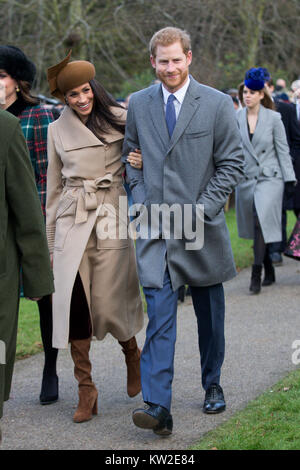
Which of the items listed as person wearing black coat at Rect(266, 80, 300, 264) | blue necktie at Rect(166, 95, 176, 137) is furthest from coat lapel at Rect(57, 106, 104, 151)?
person wearing black coat at Rect(266, 80, 300, 264)

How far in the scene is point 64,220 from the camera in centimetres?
528

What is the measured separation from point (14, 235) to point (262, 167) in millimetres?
5016

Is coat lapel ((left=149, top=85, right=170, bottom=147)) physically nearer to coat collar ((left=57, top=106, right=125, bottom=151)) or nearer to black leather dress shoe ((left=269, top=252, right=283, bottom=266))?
coat collar ((left=57, top=106, right=125, bottom=151))

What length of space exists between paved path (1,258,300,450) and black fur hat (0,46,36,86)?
6.76 feet

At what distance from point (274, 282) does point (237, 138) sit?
14.8ft

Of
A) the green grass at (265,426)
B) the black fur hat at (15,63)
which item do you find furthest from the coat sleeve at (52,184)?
the green grass at (265,426)

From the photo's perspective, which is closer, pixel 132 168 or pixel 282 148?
pixel 132 168

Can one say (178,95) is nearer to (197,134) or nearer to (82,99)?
(197,134)

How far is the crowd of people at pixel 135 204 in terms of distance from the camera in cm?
472

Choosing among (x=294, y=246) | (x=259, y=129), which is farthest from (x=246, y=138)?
(x=294, y=246)

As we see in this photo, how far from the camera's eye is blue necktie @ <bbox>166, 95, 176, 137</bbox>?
4801 mm

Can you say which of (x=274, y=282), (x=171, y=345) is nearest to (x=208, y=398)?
(x=171, y=345)

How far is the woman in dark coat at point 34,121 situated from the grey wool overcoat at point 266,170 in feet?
10.7

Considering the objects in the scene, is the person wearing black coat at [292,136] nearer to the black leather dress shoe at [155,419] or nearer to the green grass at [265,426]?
the green grass at [265,426]
